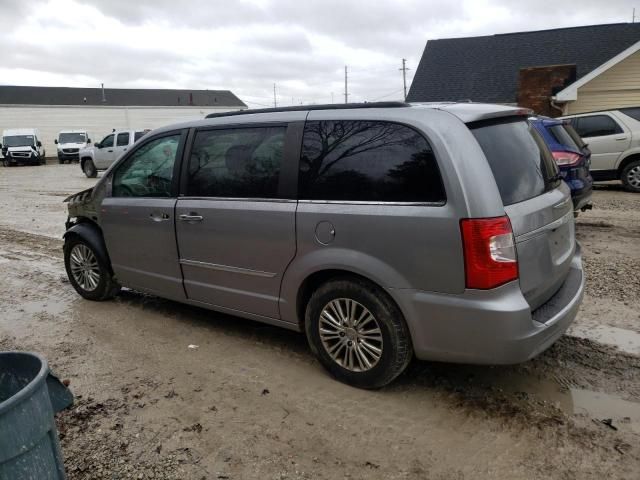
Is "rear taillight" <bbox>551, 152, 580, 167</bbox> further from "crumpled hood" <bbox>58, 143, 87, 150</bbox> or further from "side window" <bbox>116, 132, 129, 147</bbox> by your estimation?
"crumpled hood" <bbox>58, 143, 87, 150</bbox>

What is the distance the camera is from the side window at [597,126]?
447 inches

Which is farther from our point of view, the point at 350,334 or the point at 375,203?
the point at 350,334

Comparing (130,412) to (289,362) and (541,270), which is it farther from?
(541,270)

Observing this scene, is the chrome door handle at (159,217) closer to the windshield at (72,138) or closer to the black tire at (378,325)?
the black tire at (378,325)

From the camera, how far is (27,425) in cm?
197

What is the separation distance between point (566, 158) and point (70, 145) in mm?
34416

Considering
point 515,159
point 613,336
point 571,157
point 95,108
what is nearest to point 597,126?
point 571,157

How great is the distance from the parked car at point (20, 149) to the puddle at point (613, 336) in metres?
36.2

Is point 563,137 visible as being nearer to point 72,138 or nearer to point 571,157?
point 571,157

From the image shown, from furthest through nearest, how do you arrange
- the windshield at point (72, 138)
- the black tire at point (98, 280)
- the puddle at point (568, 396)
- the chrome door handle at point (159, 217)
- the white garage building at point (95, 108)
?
1. the white garage building at point (95, 108)
2. the windshield at point (72, 138)
3. the black tire at point (98, 280)
4. the chrome door handle at point (159, 217)
5. the puddle at point (568, 396)

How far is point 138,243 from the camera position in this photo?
4.71 metres

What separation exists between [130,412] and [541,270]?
8.74 ft

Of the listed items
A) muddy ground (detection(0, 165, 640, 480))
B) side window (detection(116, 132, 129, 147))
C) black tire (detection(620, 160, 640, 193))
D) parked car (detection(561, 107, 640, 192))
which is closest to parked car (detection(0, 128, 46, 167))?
side window (detection(116, 132, 129, 147))

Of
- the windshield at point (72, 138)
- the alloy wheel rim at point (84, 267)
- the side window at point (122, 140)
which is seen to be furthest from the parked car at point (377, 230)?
the windshield at point (72, 138)
